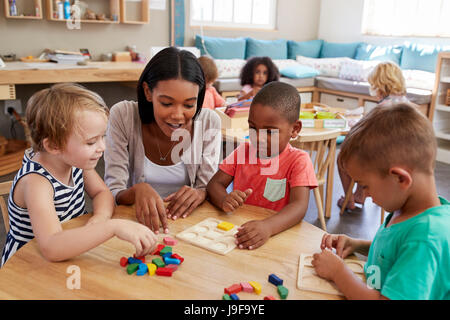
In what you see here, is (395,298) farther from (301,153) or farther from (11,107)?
(11,107)

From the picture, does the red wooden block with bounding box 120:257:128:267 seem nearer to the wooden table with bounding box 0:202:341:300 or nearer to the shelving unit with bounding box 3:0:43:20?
the wooden table with bounding box 0:202:341:300

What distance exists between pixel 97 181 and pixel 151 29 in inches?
168

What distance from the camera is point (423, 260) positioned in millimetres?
735

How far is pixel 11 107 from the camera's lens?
14.3ft

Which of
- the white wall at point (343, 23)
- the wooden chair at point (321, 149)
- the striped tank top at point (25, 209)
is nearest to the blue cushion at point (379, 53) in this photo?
the white wall at point (343, 23)

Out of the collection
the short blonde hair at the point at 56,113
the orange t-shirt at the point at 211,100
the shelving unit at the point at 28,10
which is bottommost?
the orange t-shirt at the point at 211,100

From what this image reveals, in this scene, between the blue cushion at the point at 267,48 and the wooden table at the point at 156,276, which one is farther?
the blue cushion at the point at 267,48

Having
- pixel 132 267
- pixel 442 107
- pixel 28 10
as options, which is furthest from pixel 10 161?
pixel 442 107

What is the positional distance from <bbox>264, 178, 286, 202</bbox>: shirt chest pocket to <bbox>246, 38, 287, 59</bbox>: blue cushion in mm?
4932

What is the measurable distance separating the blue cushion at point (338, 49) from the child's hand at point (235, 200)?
6.05 metres

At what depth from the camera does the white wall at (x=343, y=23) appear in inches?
260

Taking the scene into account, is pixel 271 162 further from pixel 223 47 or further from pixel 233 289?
pixel 223 47

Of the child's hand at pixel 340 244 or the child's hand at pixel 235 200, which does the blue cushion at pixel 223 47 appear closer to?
the child's hand at pixel 235 200

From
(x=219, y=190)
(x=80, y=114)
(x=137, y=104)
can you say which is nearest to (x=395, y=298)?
(x=219, y=190)
